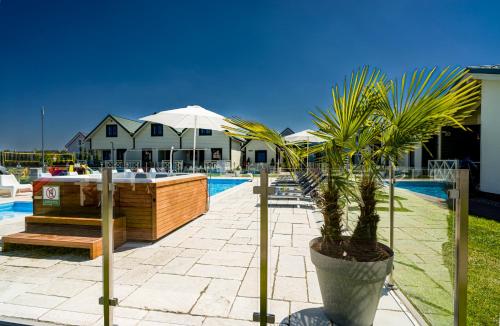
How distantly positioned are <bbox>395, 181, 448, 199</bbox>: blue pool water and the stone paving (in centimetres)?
110

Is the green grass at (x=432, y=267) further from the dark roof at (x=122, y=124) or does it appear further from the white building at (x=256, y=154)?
the dark roof at (x=122, y=124)

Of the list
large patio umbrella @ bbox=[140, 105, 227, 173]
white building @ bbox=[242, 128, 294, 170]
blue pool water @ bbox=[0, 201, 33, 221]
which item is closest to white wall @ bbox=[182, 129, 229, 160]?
white building @ bbox=[242, 128, 294, 170]

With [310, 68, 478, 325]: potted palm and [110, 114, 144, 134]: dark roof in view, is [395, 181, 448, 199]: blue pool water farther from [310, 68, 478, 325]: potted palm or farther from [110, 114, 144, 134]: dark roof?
[110, 114, 144, 134]: dark roof

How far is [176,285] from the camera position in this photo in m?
2.87

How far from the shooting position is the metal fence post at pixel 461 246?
1.65 meters

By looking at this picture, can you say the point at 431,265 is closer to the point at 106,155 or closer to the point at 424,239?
the point at 424,239

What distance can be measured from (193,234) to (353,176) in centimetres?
348

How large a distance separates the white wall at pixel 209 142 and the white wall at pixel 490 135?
17.9 m

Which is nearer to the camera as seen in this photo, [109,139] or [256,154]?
[109,139]

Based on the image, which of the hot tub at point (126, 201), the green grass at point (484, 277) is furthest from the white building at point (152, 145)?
the green grass at point (484, 277)

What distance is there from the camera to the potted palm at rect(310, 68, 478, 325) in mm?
1946

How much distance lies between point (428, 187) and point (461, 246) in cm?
90

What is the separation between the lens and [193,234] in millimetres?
4871

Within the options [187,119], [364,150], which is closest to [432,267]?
[364,150]
